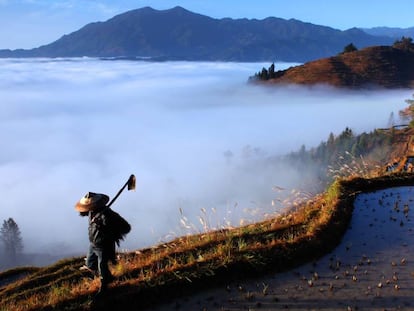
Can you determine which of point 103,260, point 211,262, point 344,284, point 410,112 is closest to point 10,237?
point 410,112

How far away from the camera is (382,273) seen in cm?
1134

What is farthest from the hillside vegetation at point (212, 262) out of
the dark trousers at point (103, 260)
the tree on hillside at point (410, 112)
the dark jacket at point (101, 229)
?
the tree on hillside at point (410, 112)

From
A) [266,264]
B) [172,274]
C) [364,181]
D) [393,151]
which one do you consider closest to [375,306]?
[266,264]

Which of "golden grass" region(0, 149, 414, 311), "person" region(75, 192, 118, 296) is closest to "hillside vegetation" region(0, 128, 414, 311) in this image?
"golden grass" region(0, 149, 414, 311)

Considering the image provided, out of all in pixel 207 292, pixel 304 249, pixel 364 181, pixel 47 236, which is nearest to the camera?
pixel 207 292

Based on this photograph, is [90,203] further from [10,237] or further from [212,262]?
[10,237]

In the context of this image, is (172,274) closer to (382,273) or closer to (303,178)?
(382,273)

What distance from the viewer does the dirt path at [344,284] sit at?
9.92 meters

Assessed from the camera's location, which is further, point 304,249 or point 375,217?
point 375,217

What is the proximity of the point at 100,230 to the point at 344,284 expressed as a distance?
6076 mm

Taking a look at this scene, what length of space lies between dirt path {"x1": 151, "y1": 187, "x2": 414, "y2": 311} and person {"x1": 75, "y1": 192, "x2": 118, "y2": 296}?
158 cm

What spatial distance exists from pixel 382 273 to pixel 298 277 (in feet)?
7.21

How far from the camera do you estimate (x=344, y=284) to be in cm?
1076

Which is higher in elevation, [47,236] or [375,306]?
[375,306]
